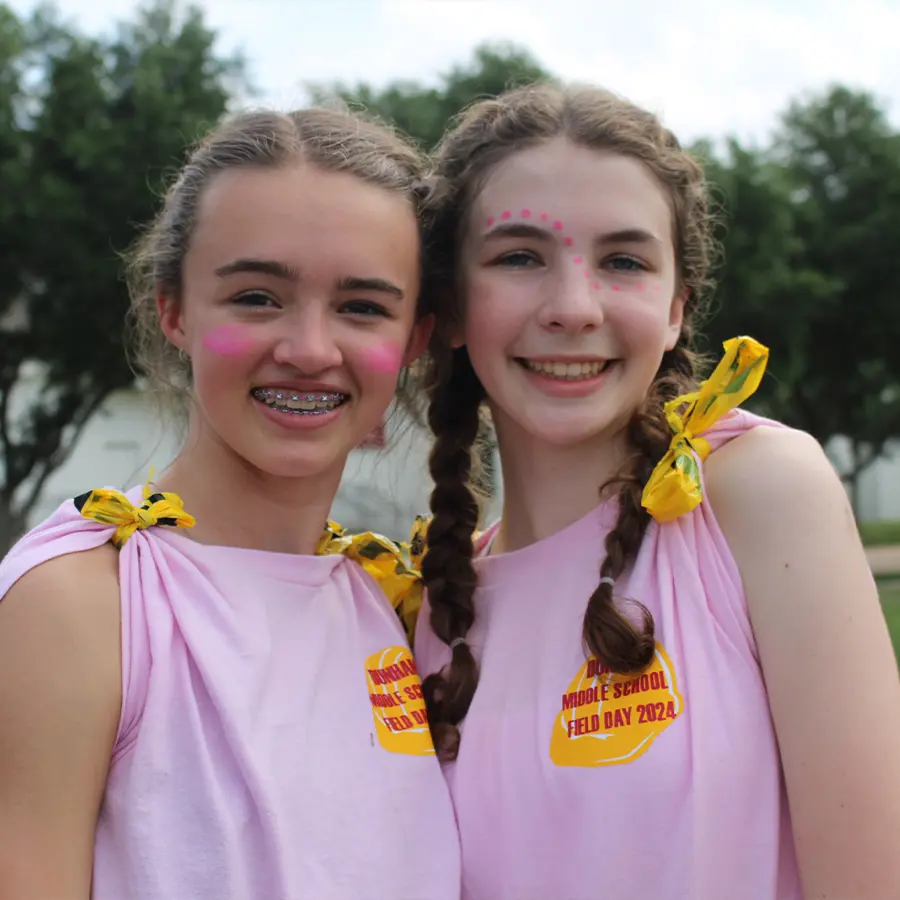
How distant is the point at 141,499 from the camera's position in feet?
6.79

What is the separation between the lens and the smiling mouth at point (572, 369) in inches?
87.8

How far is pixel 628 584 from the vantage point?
6.81ft

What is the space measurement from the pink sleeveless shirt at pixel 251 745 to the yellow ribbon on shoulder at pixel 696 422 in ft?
2.20

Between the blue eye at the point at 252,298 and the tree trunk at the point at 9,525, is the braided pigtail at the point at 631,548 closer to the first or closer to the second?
the blue eye at the point at 252,298

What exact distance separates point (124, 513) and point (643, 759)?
3.47ft

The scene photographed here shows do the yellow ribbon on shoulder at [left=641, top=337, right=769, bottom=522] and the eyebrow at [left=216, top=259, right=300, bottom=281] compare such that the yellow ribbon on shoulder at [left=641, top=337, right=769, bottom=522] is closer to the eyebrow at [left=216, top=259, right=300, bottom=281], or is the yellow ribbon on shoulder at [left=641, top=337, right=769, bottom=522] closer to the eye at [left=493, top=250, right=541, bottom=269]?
the eye at [left=493, top=250, right=541, bottom=269]

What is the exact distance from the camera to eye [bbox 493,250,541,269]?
2277 millimetres

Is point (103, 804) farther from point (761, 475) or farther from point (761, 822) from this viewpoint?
point (761, 475)

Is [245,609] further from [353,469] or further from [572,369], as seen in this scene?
[353,469]

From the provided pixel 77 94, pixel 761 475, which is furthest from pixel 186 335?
pixel 77 94

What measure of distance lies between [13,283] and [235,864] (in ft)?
40.6

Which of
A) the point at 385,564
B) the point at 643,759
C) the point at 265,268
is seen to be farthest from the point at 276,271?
the point at 643,759

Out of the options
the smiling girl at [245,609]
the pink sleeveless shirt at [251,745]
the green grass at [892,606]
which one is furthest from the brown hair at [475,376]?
the green grass at [892,606]

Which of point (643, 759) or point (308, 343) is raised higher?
point (308, 343)
